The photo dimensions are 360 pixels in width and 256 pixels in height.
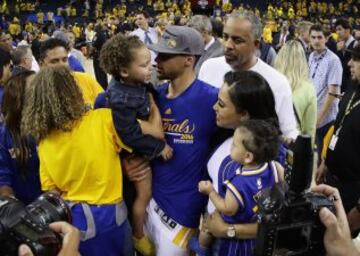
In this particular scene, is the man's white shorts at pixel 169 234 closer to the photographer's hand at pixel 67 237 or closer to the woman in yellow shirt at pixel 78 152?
the woman in yellow shirt at pixel 78 152

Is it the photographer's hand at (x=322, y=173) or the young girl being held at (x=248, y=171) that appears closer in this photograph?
the young girl being held at (x=248, y=171)

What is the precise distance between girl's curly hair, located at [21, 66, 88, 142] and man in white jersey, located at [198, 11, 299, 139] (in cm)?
91

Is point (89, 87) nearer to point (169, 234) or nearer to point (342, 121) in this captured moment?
point (169, 234)

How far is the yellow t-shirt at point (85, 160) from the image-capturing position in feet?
6.77

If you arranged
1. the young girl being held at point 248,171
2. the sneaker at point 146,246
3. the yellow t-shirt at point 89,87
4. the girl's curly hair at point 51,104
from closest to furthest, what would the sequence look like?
the young girl being held at point 248,171, the girl's curly hair at point 51,104, the sneaker at point 146,246, the yellow t-shirt at point 89,87

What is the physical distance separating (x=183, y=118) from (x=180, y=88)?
151mm

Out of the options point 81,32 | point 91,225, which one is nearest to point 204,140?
point 91,225

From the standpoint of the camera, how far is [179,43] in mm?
2250

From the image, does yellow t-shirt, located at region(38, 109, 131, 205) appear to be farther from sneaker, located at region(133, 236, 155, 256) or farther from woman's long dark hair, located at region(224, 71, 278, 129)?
woman's long dark hair, located at region(224, 71, 278, 129)

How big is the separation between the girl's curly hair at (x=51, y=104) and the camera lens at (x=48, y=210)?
0.45m

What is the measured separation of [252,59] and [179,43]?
0.53 meters

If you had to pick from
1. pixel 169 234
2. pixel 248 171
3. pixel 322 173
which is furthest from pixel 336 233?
pixel 322 173

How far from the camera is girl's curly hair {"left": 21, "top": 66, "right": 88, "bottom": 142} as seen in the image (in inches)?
80.2

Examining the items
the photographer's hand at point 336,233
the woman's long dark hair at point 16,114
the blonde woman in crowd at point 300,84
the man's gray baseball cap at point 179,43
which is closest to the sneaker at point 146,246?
the woman's long dark hair at point 16,114
